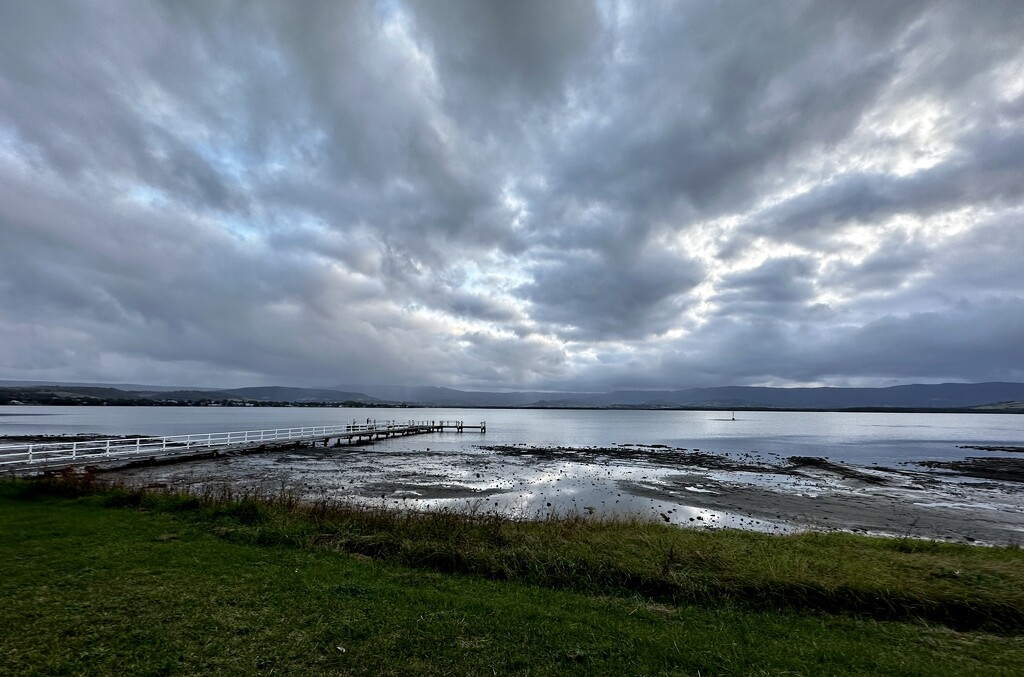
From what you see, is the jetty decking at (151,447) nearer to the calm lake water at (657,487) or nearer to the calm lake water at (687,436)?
the calm lake water at (657,487)

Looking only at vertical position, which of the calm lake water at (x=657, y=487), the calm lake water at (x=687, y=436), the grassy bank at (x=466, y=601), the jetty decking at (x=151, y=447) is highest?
the grassy bank at (x=466, y=601)

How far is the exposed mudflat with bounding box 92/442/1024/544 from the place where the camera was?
22.9 metres

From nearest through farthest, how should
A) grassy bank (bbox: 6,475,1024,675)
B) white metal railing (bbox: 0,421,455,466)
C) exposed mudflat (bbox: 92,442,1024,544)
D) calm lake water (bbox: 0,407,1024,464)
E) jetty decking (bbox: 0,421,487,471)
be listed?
grassy bank (bbox: 6,475,1024,675) → exposed mudflat (bbox: 92,442,1024,544) → jetty decking (bbox: 0,421,487,471) → white metal railing (bbox: 0,421,455,466) → calm lake water (bbox: 0,407,1024,464)

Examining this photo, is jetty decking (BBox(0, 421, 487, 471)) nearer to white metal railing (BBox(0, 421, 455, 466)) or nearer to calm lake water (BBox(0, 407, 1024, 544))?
white metal railing (BBox(0, 421, 455, 466))

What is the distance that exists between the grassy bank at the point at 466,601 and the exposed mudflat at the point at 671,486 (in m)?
8.19

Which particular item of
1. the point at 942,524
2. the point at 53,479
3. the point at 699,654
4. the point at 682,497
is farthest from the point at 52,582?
the point at 942,524

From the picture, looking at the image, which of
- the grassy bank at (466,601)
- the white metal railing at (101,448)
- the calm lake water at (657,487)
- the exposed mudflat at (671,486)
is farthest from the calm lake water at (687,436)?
the grassy bank at (466,601)

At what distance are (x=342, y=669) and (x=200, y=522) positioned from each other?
372 inches

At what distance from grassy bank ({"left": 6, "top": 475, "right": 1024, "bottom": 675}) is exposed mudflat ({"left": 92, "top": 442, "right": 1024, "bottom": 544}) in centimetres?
819

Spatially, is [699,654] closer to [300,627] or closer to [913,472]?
[300,627]

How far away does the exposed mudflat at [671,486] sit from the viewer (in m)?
22.9

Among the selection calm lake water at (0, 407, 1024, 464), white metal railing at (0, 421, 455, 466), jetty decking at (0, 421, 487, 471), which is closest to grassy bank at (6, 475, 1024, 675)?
jetty decking at (0, 421, 487, 471)

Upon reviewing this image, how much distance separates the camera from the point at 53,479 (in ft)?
55.2

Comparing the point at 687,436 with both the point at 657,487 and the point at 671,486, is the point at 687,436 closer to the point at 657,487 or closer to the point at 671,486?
the point at 671,486
